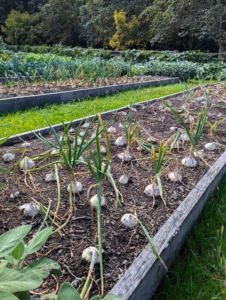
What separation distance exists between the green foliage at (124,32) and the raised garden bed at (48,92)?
11967 millimetres

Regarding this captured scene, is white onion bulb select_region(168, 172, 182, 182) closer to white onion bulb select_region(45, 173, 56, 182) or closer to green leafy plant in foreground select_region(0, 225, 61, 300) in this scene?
white onion bulb select_region(45, 173, 56, 182)

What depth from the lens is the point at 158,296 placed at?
1.04m

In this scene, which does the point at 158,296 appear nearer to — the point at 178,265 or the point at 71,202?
the point at 178,265

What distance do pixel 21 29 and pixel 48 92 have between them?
20174mm

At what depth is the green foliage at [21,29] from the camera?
850 inches

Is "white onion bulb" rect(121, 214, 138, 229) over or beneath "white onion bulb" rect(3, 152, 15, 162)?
beneath

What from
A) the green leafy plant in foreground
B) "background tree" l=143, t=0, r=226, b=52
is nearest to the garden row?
the green leafy plant in foreground

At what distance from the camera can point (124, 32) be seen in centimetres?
1639

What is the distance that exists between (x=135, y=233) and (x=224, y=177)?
1.01 metres

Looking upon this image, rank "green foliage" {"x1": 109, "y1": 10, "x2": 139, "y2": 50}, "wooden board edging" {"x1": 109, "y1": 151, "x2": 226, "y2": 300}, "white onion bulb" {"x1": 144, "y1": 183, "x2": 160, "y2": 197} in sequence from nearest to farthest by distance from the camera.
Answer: "wooden board edging" {"x1": 109, "y1": 151, "x2": 226, "y2": 300} → "white onion bulb" {"x1": 144, "y1": 183, "x2": 160, "y2": 197} → "green foliage" {"x1": 109, "y1": 10, "x2": 139, "y2": 50}

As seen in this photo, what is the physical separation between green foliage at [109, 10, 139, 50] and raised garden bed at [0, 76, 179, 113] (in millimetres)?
11967

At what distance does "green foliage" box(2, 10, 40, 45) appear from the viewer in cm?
2158

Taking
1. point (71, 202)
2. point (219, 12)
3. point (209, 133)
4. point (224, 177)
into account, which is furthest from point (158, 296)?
point (219, 12)

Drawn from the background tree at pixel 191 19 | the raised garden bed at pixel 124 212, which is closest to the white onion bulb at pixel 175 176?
the raised garden bed at pixel 124 212
